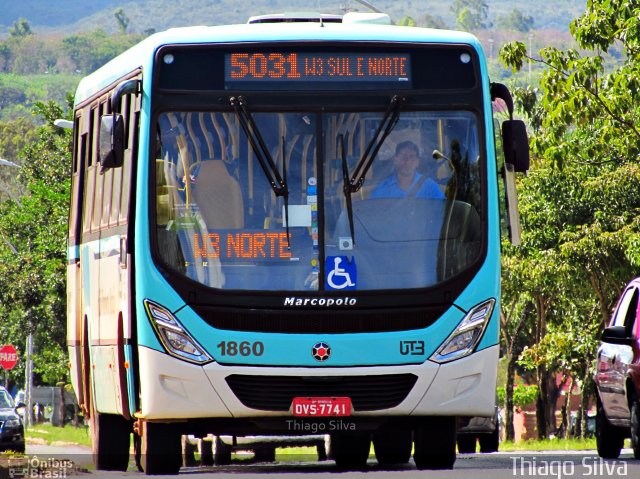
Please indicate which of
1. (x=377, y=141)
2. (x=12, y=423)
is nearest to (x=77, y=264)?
(x=377, y=141)

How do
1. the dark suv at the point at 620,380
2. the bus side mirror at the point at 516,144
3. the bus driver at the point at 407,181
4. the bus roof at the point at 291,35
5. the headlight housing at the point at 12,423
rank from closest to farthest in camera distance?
the bus driver at the point at 407,181 → the bus roof at the point at 291,35 → the bus side mirror at the point at 516,144 → the dark suv at the point at 620,380 → the headlight housing at the point at 12,423

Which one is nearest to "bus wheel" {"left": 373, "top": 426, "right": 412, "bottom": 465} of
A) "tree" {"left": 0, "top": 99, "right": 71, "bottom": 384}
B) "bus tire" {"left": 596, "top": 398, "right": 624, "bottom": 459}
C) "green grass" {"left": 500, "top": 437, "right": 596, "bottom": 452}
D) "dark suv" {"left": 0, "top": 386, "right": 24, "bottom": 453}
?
"bus tire" {"left": 596, "top": 398, "right": 624, "bottom": 459}

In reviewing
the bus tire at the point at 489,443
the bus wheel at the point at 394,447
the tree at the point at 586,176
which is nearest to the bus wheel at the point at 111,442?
the bus wheel at the point at 394,447

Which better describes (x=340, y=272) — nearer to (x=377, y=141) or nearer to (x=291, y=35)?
(x=377, y=141)

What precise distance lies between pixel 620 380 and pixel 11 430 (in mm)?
15177

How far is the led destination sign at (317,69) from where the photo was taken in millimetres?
12430

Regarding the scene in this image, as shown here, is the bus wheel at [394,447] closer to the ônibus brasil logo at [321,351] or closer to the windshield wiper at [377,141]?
the ônibus brasil logo at [321,351]

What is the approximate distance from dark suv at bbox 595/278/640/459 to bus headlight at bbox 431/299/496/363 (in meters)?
3.80

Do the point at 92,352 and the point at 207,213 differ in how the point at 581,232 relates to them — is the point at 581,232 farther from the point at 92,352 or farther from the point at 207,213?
the point at 207,213

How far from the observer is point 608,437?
16891 mm

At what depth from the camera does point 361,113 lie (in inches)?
488

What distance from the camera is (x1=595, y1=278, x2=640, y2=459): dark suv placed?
51.9 ft

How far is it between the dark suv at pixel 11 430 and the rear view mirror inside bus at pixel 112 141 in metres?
17.0

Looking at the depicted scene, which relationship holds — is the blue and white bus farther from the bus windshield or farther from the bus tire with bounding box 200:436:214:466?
the bus tire with bounding box 200:436:214:466
